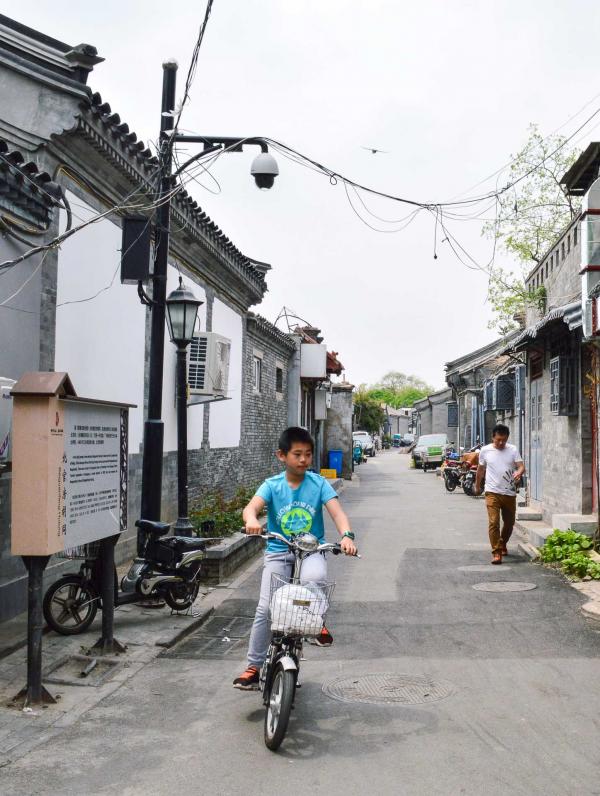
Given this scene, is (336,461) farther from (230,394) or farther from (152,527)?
(152,527)

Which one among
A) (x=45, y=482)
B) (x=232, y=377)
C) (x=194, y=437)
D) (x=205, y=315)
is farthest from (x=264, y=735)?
(x=232, y=377)

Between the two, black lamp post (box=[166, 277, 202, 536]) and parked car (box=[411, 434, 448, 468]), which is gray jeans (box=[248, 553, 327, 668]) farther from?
parked car (box=[411, 434, 448, 468])

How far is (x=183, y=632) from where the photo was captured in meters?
7.35

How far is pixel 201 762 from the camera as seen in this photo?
4.36 metres

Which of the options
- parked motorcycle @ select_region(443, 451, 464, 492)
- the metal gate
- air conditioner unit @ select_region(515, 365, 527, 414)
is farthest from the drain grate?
parked motorcycle @ select_region(443, 451, 464, 492)

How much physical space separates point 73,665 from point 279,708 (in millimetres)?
2353

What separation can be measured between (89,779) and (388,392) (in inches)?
5598

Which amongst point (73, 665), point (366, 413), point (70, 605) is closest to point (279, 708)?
point (73, 665)

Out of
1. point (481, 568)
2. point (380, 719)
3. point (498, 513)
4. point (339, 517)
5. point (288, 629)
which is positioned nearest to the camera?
point (288, 629)

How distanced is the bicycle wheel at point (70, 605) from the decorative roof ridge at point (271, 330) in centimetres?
1200

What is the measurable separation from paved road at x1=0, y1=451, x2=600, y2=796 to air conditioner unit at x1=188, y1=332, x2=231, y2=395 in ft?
16.4

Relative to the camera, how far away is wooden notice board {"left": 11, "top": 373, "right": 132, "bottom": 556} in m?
5.22

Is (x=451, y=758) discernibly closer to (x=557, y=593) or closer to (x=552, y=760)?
(x=552, y=760)

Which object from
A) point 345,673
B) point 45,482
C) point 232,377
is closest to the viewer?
point 45,482
